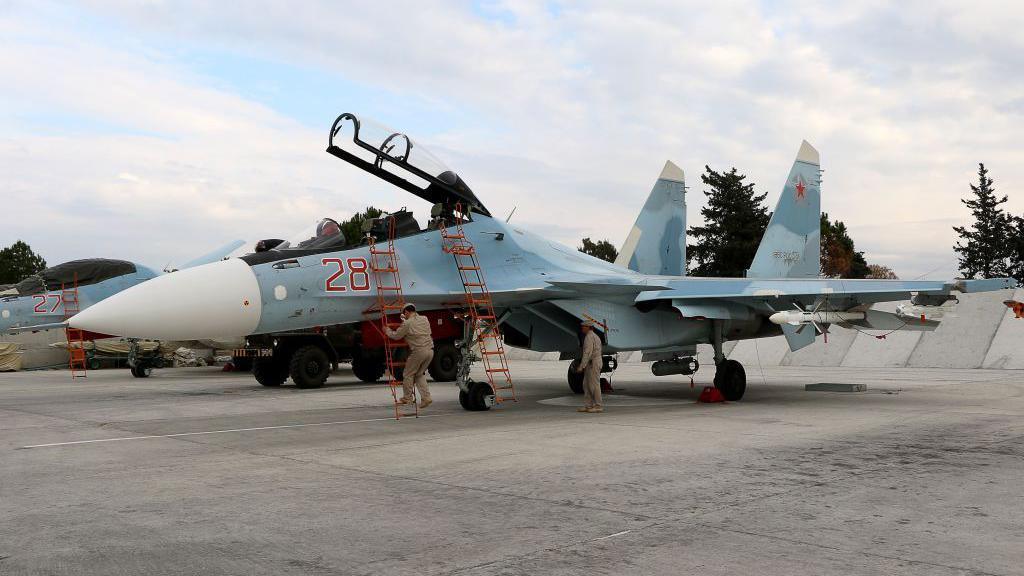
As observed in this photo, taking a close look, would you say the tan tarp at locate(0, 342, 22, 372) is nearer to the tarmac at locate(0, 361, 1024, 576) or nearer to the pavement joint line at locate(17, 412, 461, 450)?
the tarmac at locate(0, 361, 1024, 576)

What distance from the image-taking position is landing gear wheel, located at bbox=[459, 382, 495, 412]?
1023 centimetres

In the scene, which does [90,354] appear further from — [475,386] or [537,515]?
[537,515]

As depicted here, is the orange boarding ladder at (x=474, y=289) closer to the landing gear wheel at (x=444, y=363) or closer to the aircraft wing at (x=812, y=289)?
the aircraft wing at (x=812, y=289)

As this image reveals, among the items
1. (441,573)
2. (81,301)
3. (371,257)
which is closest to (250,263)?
(371,257)

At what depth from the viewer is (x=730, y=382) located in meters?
12.0

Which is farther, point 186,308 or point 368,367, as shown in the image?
point 368,367

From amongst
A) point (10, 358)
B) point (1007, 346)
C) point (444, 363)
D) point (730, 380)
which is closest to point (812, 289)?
point (730, 380)

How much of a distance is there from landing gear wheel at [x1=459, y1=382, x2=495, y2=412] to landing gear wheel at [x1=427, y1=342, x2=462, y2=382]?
669 cm

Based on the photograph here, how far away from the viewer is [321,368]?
50.5 ft

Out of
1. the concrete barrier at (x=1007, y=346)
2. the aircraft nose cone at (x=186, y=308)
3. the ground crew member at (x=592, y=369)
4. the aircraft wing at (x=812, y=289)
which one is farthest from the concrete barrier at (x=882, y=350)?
the aircraft nose cone at (x=186, y=308)

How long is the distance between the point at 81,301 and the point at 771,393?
15.0m

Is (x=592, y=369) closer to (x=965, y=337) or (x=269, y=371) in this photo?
(x=269, y=371)

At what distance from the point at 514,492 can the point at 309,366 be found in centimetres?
1094

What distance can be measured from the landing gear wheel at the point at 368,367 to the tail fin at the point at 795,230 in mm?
8028
